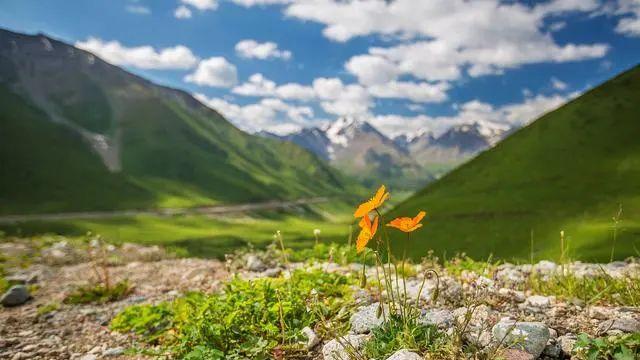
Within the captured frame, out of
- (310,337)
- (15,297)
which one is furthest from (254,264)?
(310,337)

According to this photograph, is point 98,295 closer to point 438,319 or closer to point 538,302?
point 438,319

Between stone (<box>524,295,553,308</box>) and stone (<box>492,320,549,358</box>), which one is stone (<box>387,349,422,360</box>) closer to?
stone (<box>492,320,549,358</box>)

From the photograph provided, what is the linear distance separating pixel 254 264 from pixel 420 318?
9.34 m

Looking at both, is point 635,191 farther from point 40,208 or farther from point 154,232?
point 40,208

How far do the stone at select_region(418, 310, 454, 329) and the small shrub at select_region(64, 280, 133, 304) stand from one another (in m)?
11.1

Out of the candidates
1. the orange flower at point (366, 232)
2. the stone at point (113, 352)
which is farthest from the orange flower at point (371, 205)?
the stone at point (113, 352)

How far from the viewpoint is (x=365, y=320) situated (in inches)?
258

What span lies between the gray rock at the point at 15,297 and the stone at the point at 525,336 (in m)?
14.6

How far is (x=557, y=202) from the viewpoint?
82.1 meters

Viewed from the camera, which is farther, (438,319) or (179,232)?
(179,232)

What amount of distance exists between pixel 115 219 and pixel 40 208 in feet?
114

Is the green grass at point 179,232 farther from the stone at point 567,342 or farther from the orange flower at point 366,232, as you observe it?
the orange flower at point 366,232

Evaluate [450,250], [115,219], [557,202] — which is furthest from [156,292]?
[115,219]

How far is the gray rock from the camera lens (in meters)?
14.0
